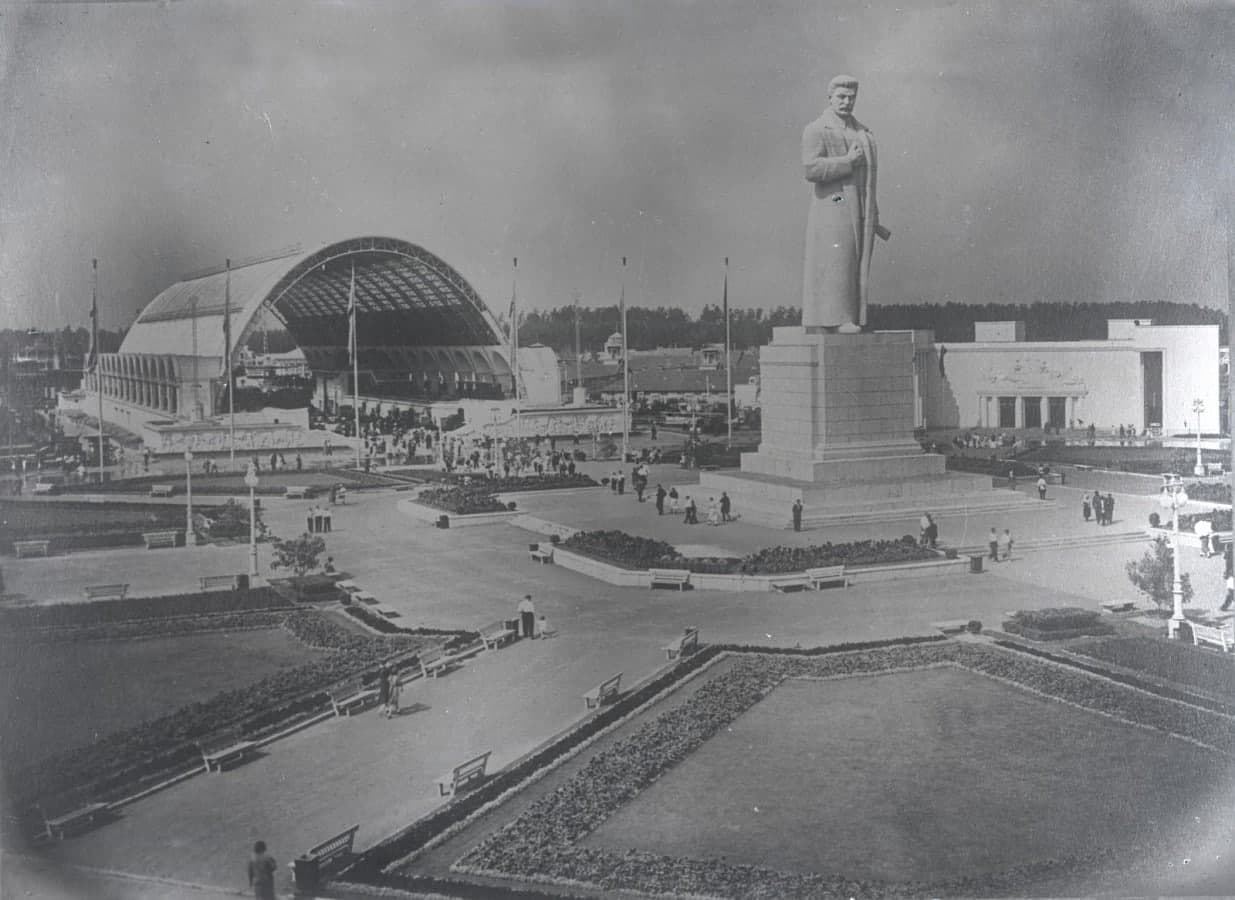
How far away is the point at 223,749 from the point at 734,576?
753 cm

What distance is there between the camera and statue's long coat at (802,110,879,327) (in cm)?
2245

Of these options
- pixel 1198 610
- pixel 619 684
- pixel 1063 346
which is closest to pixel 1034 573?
pixel 1198 610

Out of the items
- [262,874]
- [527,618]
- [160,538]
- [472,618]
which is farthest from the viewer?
[160,538]

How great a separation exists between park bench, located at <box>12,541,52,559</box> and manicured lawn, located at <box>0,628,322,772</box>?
2.38m

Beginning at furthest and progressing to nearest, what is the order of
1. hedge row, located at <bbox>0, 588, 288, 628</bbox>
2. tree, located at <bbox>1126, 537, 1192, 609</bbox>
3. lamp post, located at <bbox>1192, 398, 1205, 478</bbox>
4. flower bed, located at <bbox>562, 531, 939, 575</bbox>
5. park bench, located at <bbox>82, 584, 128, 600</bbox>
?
lamp post, located at <bbox>1192, 398, 1205, 478</bbox> < flower bed, located at <bbox>562, 531, 939, 575</bbox> < tree, located at <bbox>1126, 537, 1192, 609</bbox> < park bench, located at <bbox>82, 584, 128, 600</bbox> < hedge row, located at <bbox>0, 588, 288, 628</bbox>

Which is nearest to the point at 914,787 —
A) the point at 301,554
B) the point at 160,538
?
the point at 301,554

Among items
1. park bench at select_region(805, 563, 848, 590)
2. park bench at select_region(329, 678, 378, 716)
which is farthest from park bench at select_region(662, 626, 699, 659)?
park bench at select_region(329, 678, 378, 716)

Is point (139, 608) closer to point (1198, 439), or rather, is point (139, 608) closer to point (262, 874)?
point (262, 874)

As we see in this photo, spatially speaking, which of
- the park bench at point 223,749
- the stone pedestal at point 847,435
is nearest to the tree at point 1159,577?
the stone pedestal at point 847,435

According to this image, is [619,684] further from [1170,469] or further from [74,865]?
[1170,469]

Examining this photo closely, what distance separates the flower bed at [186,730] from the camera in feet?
35.7

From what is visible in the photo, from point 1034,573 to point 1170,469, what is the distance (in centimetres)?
945

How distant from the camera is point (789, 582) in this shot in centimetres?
1641

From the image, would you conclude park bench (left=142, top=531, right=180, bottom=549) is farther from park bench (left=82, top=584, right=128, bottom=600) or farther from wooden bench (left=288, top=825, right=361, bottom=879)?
wooden bench (left=288, top=825, right=361, bottom=879)
